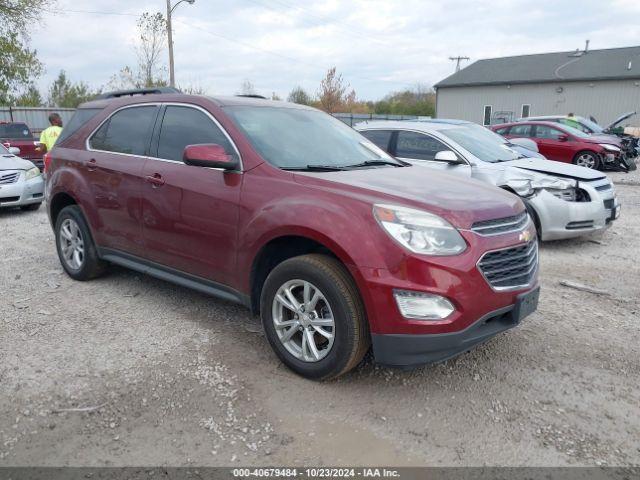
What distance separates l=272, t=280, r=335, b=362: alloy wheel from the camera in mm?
3164

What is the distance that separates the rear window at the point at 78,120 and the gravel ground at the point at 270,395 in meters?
1.69

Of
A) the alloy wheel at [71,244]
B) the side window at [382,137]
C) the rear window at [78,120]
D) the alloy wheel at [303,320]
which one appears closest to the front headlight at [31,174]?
the rear window at [78,120]

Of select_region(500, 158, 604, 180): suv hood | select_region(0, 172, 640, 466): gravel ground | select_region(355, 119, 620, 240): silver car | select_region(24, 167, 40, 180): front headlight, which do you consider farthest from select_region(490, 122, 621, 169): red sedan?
select_region(24, 167, 40, 180): front headlight

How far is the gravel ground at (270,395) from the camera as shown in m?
2.66

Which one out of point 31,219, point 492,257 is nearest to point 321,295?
point 492,257

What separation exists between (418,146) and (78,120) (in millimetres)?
4385

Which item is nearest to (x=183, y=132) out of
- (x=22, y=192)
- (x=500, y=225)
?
(x=500, y=225)

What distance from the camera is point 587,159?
14.8 m

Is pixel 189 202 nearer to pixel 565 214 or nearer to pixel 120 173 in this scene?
pixel 120 173

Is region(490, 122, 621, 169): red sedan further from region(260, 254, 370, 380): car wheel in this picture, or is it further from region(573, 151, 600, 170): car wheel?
region(260, 254, 370, 380): car wheel

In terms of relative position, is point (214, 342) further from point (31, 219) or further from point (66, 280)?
Answer: point (31, 219)

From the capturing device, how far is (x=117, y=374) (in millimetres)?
3385

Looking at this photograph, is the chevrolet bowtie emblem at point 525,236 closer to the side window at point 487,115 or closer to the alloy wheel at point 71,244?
the alloy wheel at point 71,244

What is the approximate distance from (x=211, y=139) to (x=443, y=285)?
2.07 m
